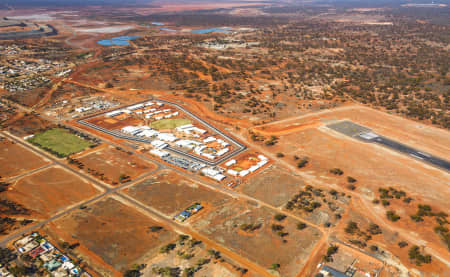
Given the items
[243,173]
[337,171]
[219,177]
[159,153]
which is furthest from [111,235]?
[337,171]

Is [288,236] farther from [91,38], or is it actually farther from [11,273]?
[91,38]

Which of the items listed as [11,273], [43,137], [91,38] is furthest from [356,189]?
[91,38]

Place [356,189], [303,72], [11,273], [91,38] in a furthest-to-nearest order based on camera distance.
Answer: [91,38], [303,72], [356,189], [11,273]

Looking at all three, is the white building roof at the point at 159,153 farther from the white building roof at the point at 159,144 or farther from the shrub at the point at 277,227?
the shrub at the point at 277,227

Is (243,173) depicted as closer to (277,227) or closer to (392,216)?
(277,227)

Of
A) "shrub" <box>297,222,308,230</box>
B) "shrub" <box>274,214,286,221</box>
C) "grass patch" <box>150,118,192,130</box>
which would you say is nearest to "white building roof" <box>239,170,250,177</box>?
"shrub" <box>274,214,286,221</box>

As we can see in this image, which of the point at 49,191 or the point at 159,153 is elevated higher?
the point at 159,153
